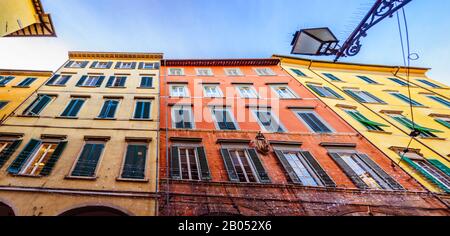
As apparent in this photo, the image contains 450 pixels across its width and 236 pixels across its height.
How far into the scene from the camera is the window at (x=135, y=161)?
29.6 ft

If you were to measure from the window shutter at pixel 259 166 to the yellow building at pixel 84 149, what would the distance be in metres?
3.92

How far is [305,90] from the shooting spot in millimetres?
16031

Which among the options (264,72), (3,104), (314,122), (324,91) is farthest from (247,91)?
(3,104)

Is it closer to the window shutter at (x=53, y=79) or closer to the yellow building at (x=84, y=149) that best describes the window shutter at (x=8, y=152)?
the yellow building at (x=84, y=149)

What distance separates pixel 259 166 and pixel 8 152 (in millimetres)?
9583

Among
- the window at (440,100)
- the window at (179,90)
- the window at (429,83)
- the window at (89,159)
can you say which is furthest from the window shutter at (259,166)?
the window at (429,83)

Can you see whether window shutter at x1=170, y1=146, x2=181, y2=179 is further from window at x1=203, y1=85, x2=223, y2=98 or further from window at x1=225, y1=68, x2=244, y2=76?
window at x1=225, y1=68, x2=244, y2=76

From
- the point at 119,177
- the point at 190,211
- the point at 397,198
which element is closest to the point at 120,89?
the point at 119,177

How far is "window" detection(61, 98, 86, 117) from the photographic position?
1212 cm

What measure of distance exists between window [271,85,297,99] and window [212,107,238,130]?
397 centimetres

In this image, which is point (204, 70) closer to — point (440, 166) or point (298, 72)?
point (298, 72)

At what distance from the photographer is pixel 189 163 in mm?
9891

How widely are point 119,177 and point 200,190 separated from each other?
2.93 meters
